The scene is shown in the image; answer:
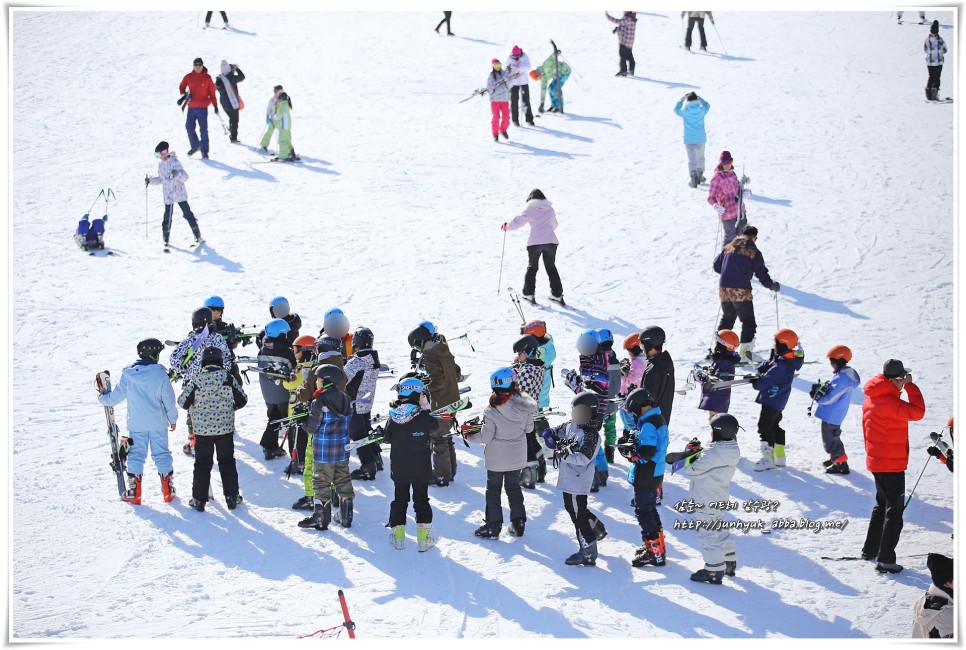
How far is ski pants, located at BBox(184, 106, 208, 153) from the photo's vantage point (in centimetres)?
1973

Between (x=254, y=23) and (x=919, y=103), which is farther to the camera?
(x=254, y=23)

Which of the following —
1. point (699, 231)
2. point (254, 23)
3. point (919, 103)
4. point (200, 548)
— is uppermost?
point (254, 23)

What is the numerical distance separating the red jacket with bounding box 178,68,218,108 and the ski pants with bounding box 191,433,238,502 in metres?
11.7

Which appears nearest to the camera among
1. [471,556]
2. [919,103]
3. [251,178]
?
[471,556]

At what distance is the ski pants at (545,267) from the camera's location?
1357 centimetres

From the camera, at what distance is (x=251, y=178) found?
19094mm

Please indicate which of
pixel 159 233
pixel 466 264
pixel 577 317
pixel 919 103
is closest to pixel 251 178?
pixel 159 233

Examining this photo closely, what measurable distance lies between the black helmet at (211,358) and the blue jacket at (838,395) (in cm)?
541

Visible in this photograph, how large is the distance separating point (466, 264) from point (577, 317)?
2.40m

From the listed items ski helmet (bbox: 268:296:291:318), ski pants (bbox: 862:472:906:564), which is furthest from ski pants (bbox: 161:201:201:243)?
ski pants (bbox: 862:472:906:564)

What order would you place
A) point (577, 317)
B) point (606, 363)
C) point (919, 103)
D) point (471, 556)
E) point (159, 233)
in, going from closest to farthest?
point (471, 556), point (606, 363), point (577, 317), point (159, 233), point (919, 103)

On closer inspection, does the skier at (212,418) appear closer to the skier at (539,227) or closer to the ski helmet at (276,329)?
the ski helmet at (276,329)

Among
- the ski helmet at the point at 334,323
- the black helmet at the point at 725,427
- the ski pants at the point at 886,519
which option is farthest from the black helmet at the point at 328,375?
the ski pants at the point at 886,519
